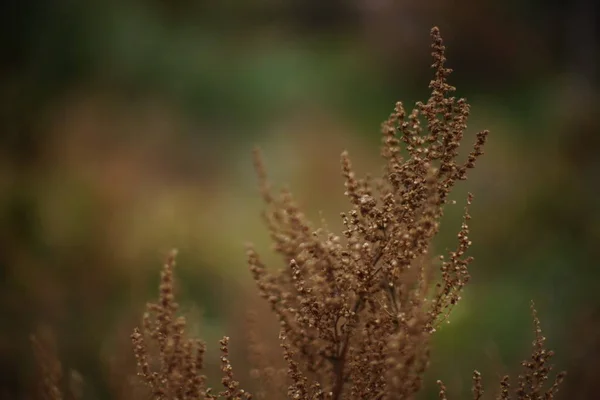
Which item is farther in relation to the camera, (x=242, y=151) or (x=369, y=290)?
(x=242, y=151)

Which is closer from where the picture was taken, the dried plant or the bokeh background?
the dried plant

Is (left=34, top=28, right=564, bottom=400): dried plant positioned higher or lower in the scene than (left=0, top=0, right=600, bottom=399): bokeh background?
lower

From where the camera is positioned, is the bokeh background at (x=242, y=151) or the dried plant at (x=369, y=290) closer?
the dried plant at (x=369, y=290)

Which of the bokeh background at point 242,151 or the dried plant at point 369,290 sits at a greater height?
the bokeh background at point 242,151

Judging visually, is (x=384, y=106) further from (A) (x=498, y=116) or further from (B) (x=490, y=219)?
(B) (x=490, y=219)

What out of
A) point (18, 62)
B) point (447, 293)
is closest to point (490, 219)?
point (447, 293)

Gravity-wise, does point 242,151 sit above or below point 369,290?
above

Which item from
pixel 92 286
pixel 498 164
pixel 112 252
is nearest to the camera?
pixel 92 286

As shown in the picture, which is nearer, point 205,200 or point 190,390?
point 190,390
